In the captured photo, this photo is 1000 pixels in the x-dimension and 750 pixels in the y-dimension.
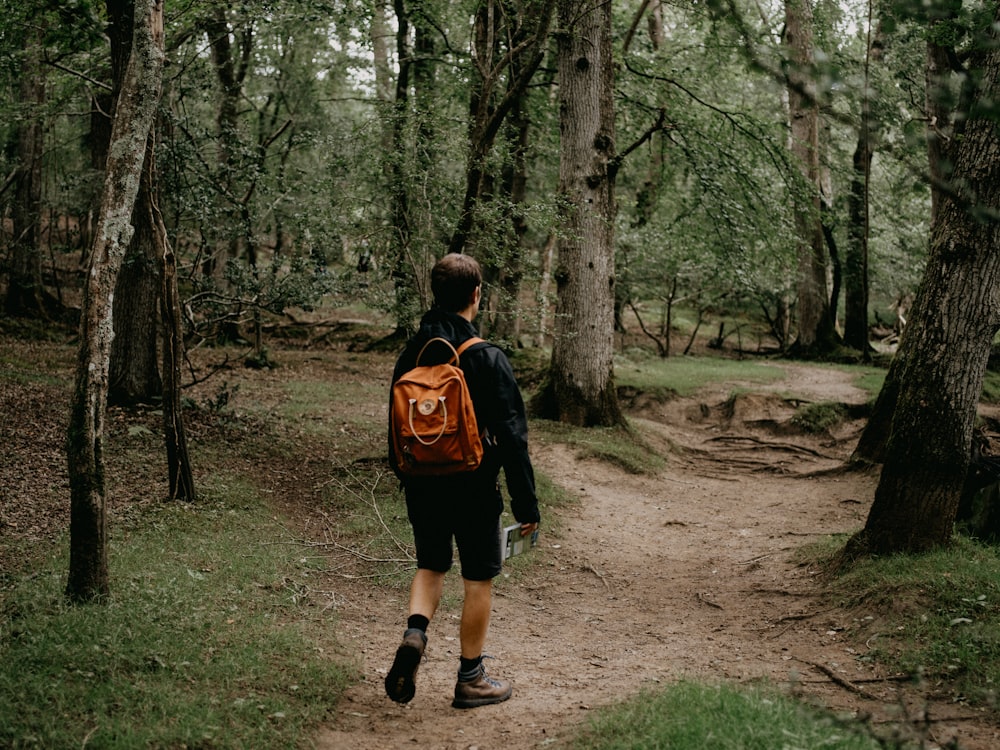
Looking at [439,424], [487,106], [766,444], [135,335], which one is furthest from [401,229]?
[766,444]

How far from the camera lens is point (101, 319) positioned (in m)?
4.71

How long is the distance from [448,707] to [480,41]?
766 centimetres

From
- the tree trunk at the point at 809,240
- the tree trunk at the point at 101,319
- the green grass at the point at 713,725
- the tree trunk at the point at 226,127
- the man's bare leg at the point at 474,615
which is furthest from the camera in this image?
the tree trunk at the point at 809,240

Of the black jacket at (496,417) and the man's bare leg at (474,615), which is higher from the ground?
the black jacket at (496,417)

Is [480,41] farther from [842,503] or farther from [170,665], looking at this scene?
[170,665]

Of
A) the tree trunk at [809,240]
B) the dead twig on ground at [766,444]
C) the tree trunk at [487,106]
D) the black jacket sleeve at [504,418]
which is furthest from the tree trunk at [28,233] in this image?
the black jacket sleeve at [504,418]

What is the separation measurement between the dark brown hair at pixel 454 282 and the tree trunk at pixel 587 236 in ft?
24.6

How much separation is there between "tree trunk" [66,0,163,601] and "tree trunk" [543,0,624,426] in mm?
7561

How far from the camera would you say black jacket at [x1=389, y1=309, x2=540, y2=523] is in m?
4.21

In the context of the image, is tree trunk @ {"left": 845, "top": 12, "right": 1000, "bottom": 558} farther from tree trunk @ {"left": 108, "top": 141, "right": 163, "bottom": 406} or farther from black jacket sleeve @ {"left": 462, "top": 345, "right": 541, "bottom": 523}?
tree trunk @ {"left": 108, "top": 141, "right": 163, "bottom": 406}

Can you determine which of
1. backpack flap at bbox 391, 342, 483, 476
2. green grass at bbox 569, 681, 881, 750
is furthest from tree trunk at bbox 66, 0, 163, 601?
green grass at bbox 569, 681, 881, 750

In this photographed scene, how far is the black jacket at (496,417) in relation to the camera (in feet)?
13.8

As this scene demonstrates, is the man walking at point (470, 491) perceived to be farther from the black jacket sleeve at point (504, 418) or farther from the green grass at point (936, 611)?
the green grass at point (936, 611)

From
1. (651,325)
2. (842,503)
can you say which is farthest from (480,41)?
(651,325)
